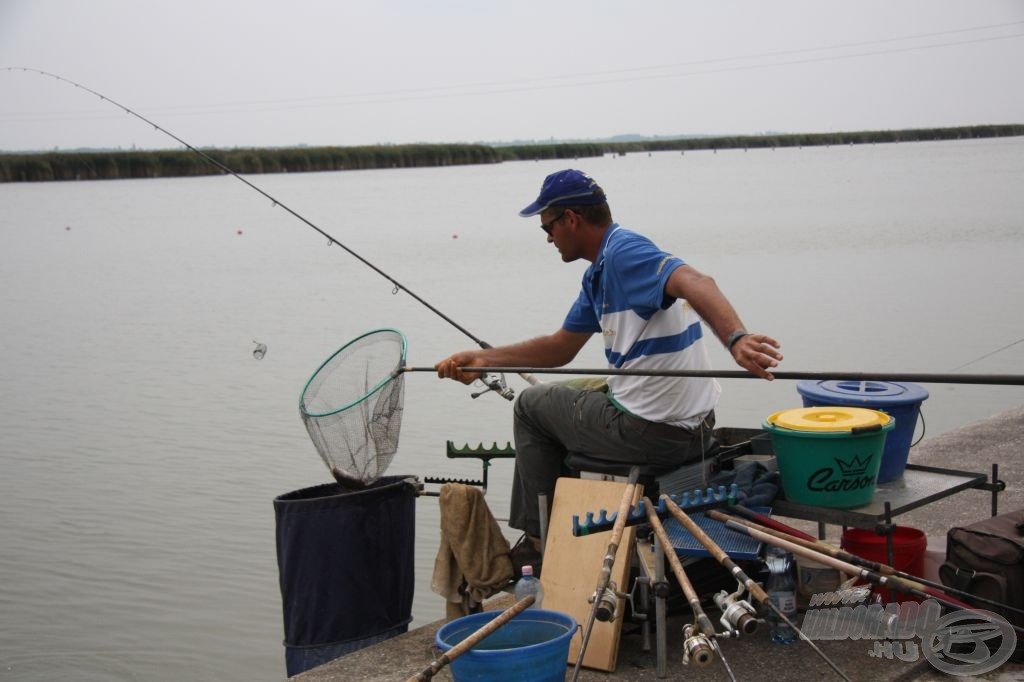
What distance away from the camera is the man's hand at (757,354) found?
3.37 m

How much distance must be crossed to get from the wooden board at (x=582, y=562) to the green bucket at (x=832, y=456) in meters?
0.57

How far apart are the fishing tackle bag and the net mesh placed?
81.6 inches

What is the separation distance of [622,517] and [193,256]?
21.7 metres

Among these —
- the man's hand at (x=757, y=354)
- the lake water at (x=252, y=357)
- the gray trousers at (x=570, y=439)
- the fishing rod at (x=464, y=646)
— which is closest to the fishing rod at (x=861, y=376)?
the man's hand at (x=757, y=354)

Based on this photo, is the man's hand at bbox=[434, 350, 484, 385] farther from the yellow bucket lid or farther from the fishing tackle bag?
the fishing tackle bag

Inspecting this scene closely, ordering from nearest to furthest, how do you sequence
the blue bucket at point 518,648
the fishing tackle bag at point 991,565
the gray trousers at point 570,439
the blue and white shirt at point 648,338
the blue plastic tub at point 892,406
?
the blue bucket at point 518,648 < the fishing tackle bag at point 991,565 < the blue and white shirt at point 648,338 < the gray trousers at point 570,439 < the blue plastic tub at point 892,406

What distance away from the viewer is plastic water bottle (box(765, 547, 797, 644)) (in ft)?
12.7

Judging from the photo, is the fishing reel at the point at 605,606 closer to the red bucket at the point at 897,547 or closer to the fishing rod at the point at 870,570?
the fishing rod at the point at 870,570

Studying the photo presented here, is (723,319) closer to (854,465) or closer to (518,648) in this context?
(854,465)

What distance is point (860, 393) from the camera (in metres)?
4.43

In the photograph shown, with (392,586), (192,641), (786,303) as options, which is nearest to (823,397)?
(392,586)

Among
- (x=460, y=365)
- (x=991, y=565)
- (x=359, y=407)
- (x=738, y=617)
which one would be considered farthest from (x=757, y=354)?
(x=359, y=407)

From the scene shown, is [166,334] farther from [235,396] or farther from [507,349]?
[507,349]

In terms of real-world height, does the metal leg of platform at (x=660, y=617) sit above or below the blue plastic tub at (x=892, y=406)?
below
